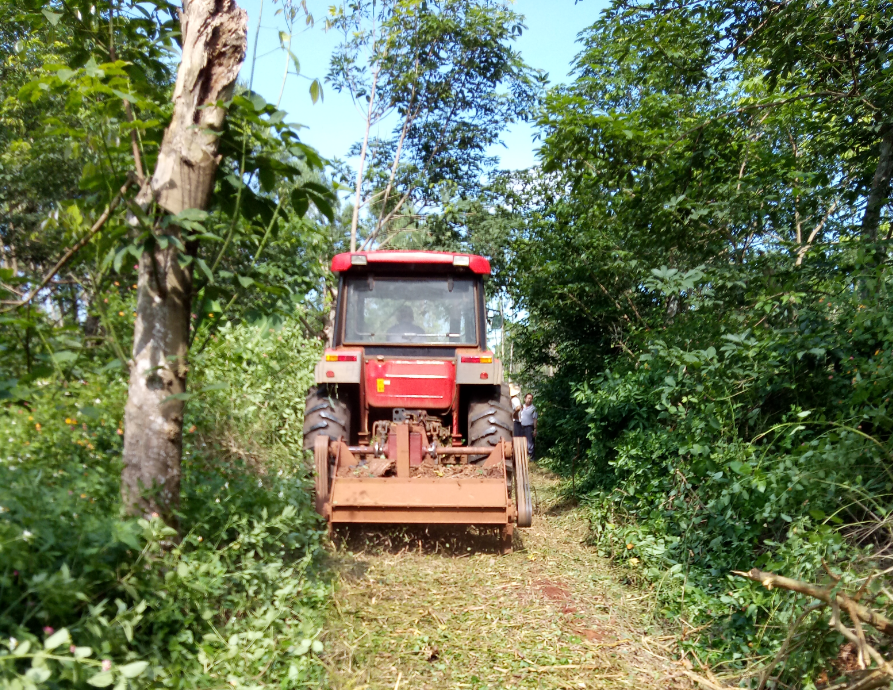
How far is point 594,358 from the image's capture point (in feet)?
31.3

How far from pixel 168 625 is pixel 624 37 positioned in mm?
6308

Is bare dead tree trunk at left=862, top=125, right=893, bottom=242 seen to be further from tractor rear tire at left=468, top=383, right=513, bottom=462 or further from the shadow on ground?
the shadow on ground

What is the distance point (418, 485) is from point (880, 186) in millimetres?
4181

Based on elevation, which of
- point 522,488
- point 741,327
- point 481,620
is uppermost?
point 741,327

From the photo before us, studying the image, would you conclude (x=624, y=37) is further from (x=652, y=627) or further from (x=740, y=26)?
(x=652, y=627)

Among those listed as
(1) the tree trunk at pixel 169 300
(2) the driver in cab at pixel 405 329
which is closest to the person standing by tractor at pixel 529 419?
(2) the driver in cab at pixel 405 329

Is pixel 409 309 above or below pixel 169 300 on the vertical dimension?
above

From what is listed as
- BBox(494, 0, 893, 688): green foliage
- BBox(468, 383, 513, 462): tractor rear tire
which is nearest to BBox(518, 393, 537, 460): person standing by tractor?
BBox(494, 0, 893, 688): green foliage

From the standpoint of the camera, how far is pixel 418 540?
221 inches

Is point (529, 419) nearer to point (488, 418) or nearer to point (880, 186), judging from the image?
point (488, 418)

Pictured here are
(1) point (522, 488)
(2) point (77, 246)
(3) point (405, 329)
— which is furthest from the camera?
(3) point (405, 329)

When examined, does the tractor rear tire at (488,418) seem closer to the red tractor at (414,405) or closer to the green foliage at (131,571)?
the red tractor at (414,405)

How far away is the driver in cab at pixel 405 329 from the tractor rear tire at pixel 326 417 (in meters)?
0.72

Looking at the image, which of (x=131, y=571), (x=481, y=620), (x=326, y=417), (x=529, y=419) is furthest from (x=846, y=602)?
(x=529, y=419)
